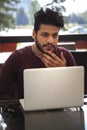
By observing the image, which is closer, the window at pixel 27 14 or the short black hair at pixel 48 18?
the short black hair at pixel 48 18

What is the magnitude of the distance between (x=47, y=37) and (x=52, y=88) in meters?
0.55

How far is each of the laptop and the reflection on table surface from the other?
50 mm

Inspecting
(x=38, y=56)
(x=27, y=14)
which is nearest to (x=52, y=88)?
(x=38, y=56)

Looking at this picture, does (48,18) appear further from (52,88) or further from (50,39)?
(52,88)

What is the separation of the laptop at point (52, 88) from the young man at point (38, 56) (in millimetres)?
347

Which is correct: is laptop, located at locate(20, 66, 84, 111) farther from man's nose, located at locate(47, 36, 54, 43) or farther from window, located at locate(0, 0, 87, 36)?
window, located at locate(0, 0, 87, 36)

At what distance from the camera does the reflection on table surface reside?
1.45 metres

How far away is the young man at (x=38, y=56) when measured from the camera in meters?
1.94

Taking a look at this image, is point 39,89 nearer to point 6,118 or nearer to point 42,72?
point 42,72

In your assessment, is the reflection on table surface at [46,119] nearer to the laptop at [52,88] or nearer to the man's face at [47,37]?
the laptop at [52,88]

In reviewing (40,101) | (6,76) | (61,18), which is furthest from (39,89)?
(61,18)

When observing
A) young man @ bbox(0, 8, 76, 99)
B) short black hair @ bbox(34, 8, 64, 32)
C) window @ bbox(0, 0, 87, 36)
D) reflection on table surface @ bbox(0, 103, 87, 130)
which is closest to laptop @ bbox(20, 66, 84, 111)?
reflection on table surface @ bbox(0, 103, 87, 130)

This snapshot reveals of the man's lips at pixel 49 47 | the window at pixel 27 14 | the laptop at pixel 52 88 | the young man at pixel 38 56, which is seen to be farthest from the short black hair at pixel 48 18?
the window at pixel 27 14

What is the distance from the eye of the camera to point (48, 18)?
1981mm
